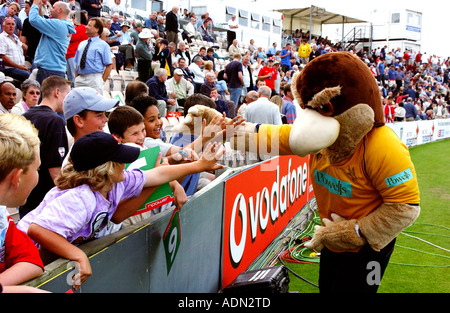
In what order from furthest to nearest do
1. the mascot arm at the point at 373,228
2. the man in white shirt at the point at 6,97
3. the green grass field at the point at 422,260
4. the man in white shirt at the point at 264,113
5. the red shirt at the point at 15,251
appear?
the man in white shirt at the point at 264,113 < the man in white shirt at the point at 6,97 < the green grass field at the point at 422,260 < the mascot arm at the point at 373,228 < the red shirt at the point at 15,251

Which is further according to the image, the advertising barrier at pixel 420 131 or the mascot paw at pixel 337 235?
the advertising barrier at pixel 420 131

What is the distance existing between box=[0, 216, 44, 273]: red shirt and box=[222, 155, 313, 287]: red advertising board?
2.11m

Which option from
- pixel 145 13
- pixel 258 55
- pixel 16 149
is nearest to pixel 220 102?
pixel 16 149

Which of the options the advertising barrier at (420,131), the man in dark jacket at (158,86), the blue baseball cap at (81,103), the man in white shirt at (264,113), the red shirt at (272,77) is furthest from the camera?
the advertising barrier at (420,131)

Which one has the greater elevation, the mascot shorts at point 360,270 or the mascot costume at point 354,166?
the mascot costume at point 354,166

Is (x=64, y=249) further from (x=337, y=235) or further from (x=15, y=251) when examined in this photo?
(x=337, y=235)

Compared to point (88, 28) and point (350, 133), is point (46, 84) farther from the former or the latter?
point (88, 28)

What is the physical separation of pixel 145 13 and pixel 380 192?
20.9 m

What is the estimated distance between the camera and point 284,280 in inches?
128

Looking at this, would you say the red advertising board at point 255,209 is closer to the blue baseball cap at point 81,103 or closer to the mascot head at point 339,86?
the blue baseball cap at point 81,103

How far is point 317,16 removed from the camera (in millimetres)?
35719

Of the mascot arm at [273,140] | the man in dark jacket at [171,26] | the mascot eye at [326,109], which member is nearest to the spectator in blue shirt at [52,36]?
the mascot arm at [273,140]

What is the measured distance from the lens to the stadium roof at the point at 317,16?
33888 millimetres
